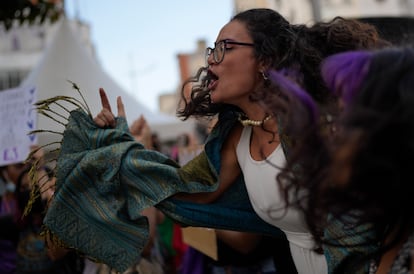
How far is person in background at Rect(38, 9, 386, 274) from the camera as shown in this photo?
219 centimetres

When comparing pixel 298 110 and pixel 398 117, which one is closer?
pixel 398 117

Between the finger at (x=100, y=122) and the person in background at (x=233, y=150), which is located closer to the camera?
the person in background at (x=233, y=150)

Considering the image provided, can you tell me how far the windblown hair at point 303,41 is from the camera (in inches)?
86.2

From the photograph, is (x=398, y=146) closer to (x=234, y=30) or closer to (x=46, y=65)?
(x=234, y=30)

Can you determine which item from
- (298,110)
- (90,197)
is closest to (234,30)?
(90,197)

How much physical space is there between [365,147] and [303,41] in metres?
1.20

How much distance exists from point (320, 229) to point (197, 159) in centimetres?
86

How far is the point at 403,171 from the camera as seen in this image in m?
1.14

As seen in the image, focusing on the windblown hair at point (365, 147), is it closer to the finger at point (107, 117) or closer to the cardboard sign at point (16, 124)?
the finger at point (107, 117)

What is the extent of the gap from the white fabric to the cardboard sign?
67.5 inches

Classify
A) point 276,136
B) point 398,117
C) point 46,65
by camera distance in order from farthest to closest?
point 46,65
point 276,136
point 398,117

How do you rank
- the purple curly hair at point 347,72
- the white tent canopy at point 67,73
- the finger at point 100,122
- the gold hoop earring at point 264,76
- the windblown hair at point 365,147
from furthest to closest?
the white tent canopy at point 67,73 < the finger at point 100,122 < the gold hoop earring at point 264,76 < the purple curly hair at point 347,72 < the windblown hair at point 365,147

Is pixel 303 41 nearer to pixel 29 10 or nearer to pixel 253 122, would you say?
pixel 253 122

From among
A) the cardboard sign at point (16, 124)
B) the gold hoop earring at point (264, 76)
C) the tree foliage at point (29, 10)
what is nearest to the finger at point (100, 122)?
the gold hoop earring at point (264, 76)
